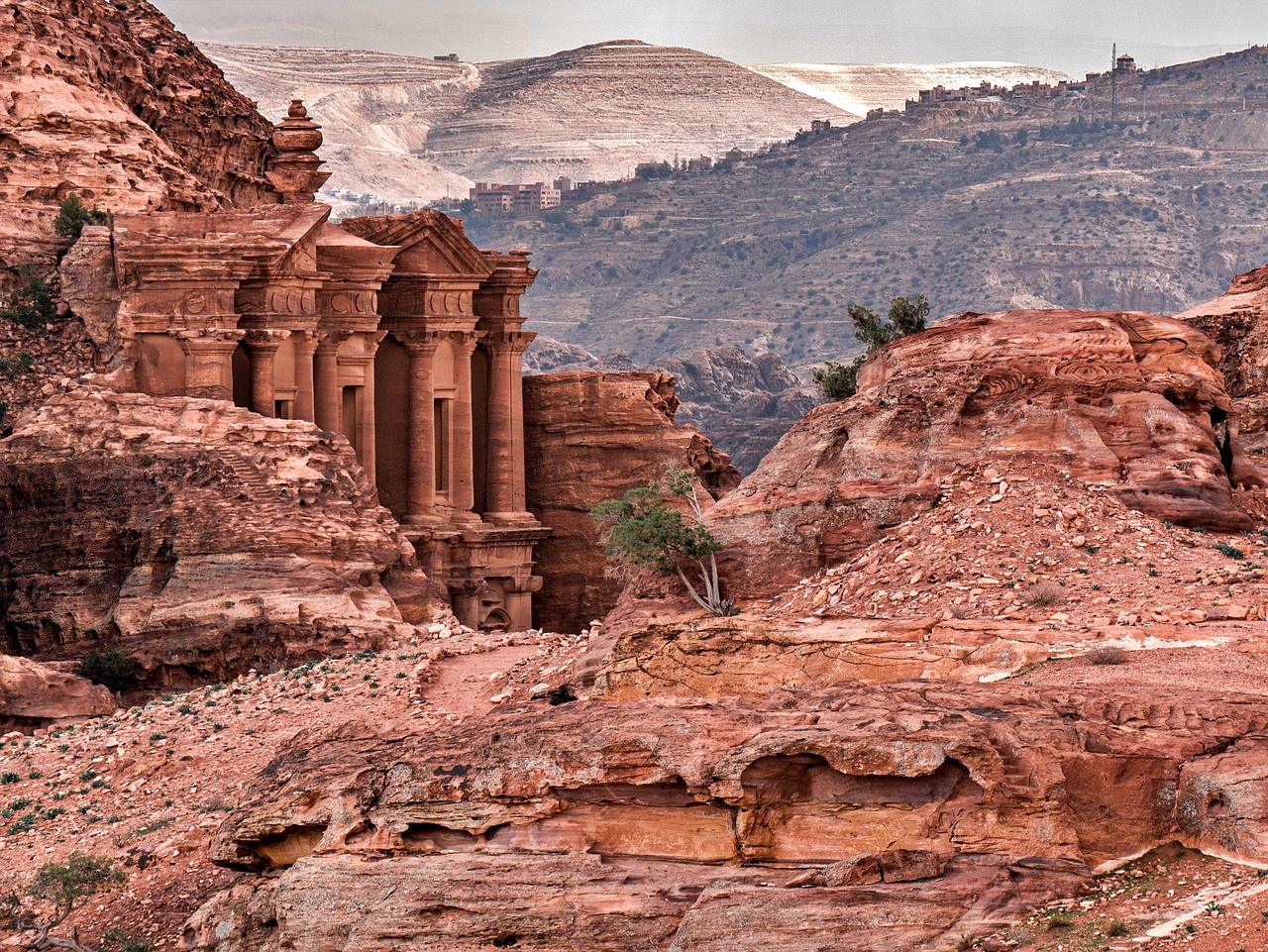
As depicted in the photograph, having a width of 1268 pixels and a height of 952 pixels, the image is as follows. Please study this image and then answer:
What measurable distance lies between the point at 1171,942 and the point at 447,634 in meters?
24.1

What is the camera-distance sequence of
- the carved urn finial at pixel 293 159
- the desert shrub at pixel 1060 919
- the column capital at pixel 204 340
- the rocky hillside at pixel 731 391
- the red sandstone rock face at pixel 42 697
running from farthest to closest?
1. the rocky hillside at pixel 731 391
2. the carved urn finial at pixel 293 159
3. the column capital at pixel 204 340
4. the red sandstone rock face at pixel 42 697
5. the desert shrub at pixel 1060 919

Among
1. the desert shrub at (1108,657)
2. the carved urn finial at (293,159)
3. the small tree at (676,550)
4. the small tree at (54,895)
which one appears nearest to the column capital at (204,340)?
the carved urn finial at (293,159)

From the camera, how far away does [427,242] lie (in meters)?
59.8

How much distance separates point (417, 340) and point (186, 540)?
1676 cm

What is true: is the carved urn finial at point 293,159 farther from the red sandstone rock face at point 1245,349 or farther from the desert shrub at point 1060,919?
the desert shrub at point 1060,919

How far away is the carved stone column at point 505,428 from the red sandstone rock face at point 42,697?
→ 21.3 meters

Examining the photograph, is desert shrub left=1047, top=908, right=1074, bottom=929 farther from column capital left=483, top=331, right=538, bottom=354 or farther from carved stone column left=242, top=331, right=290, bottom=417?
column capital left=483, top=331, right=538, bottom=354

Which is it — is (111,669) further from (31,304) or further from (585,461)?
(585,461)

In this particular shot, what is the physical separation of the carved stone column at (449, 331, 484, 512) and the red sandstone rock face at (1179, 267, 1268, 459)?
1968cm

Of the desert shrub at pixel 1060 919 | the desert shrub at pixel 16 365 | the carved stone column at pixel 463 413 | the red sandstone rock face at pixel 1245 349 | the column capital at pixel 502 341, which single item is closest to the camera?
the desert shrub at pixel 1060 919

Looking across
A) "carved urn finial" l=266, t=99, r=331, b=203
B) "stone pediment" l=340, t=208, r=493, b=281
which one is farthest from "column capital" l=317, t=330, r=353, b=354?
"carved urn finial" l=266, t=99, r=331, b=203

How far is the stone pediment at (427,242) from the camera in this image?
58.8 m

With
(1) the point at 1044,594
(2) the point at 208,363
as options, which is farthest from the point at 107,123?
(1) the point at 1044,594

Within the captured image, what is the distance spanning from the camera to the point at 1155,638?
26.6 m
